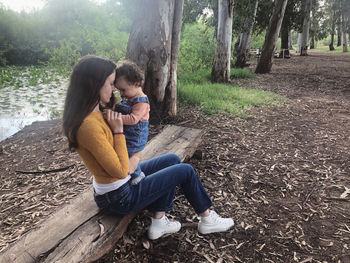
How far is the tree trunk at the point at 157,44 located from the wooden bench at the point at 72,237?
2428 mm

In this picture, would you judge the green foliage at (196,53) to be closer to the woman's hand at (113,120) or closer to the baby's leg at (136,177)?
the baby's leg at (136,177)

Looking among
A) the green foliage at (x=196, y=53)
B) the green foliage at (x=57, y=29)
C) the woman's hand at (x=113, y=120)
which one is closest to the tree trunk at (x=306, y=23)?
the green foliage at (x=196, y=53)

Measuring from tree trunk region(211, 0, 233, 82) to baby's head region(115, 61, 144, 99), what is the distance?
6.55 metres

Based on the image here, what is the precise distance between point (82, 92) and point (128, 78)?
0.48 meters

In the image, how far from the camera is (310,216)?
2.59m

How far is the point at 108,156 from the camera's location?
5.43ft

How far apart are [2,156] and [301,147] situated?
4.77 metres

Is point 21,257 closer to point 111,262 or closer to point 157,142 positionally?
point 111,262

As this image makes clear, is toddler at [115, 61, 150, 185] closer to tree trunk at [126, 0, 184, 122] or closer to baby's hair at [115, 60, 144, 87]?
baby's hair at [115, 60, 144, 87]

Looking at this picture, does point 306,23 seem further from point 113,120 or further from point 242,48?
point 113,120

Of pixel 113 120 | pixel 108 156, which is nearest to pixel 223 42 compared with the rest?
pixel 113 120

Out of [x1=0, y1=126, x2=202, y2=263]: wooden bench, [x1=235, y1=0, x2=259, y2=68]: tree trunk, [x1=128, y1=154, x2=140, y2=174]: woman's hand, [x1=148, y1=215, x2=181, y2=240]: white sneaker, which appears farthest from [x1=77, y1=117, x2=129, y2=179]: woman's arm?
[x1=235, y1=0, x2=259, y2=68]: tree trunk

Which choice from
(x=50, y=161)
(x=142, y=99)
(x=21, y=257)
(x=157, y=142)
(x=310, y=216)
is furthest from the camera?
(x=50, y=161)

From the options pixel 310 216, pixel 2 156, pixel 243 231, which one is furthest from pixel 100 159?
pixel 2 156
